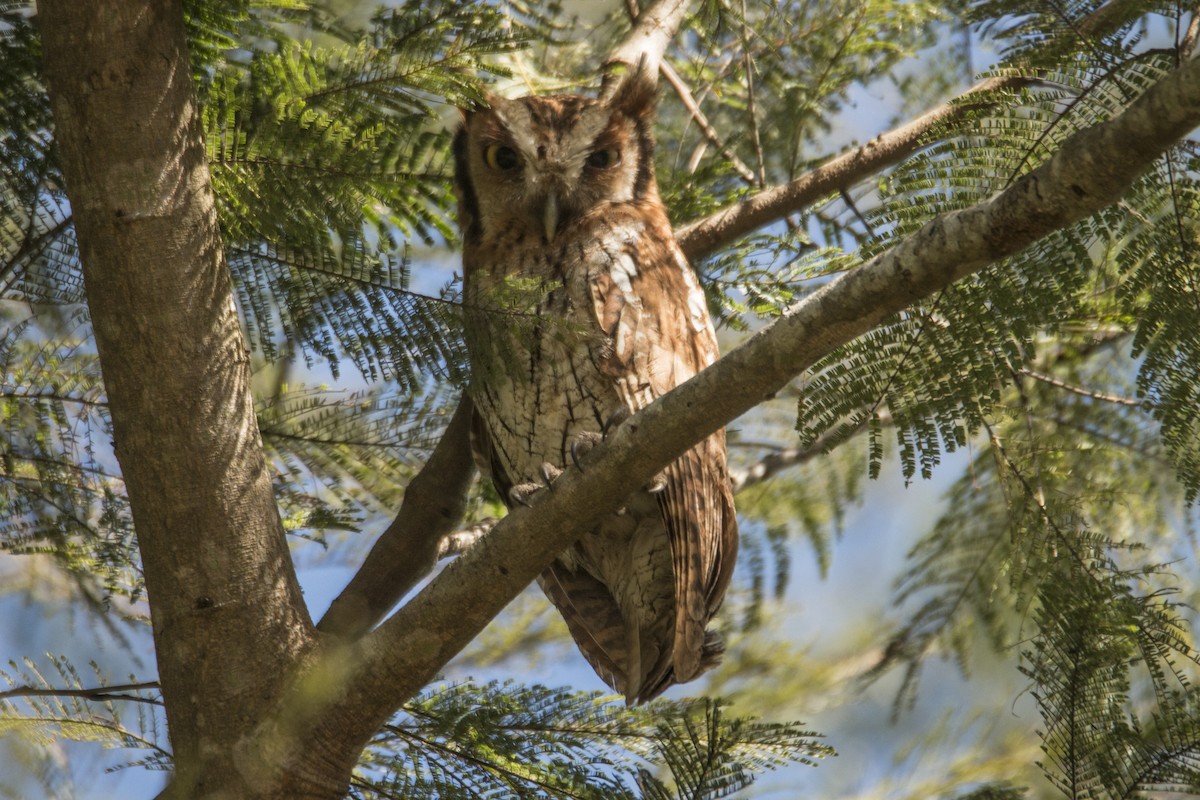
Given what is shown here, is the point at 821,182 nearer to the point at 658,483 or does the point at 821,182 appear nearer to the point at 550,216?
the point at 550,216

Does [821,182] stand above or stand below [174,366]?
above

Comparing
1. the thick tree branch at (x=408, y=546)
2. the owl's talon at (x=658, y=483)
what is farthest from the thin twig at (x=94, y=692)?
the owl's talon at (x=658, y=483)

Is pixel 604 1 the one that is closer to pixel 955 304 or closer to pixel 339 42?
pixel 339 42

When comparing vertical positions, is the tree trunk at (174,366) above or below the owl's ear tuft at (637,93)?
below

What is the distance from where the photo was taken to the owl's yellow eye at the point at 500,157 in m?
2.69

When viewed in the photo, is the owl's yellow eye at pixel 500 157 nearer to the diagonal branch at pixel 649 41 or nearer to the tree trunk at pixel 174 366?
the diagonal branch at pixel 649 41

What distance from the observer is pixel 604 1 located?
12.2 ft

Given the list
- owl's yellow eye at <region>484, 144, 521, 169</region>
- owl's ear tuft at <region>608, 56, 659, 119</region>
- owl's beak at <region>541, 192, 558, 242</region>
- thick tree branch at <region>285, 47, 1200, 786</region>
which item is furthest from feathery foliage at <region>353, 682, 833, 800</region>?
owl's ear tuft at <region>608, 56, 659, 119</region>

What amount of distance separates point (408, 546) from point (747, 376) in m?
1.11

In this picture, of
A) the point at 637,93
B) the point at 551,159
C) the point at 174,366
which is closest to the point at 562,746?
the point at 174,366

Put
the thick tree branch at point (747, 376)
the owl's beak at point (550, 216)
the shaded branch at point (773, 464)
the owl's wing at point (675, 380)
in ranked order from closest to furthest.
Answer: the thick tree branch at point (747, 376), the owl's wing at point (675, 380), the owl's beak at point (550, 216), the shaded branch at point (773, 464)

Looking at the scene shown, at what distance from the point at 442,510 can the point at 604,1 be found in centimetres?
204

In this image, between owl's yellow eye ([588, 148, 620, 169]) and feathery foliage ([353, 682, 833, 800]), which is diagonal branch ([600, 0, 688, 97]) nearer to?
owl's yellow eye ([588, 148, 620, 169])

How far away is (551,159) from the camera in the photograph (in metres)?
2.62
